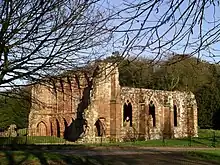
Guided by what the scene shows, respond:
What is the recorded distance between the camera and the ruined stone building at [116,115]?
39113mm

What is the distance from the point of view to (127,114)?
44.4 m

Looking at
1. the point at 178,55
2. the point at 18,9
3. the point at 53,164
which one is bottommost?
the point at 53,164

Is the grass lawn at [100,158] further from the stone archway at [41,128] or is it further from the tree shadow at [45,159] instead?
the stone archway at [41,128]

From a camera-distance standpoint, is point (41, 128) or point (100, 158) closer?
point (100, 158)

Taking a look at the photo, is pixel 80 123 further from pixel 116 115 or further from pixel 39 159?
pixel 39 159

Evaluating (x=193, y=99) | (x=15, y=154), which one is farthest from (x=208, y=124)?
(x=15, y=154)

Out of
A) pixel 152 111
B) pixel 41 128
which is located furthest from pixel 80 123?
pixel 41 128

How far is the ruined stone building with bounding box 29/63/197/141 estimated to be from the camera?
39113 millimetres

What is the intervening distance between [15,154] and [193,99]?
1190 inches

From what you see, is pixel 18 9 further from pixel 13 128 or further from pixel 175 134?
pixel 175 134

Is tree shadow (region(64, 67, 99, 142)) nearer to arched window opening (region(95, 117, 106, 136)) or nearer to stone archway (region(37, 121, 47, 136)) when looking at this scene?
arched window opening (region(95, 117, 106, 136))

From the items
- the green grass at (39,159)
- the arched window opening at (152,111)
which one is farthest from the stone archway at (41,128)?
the green grass at (39,159)

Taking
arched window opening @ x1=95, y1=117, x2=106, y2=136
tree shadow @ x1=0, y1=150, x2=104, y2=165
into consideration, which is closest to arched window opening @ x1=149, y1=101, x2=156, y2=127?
arched window opening @ x1=95, y1=117, x2=106, y2=136

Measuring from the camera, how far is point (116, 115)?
132 ft
